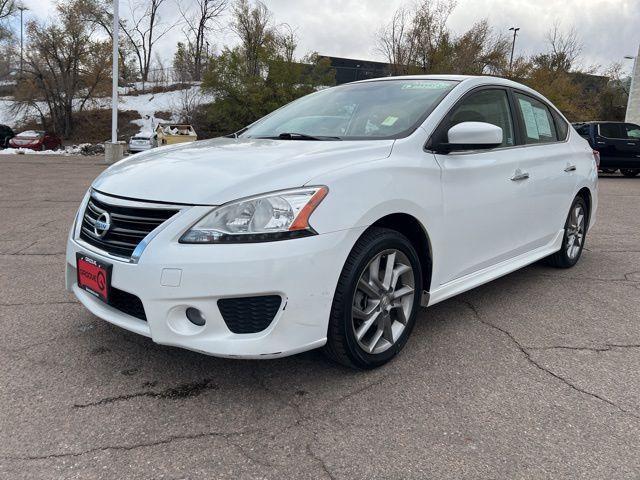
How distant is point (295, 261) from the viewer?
7.44 ft

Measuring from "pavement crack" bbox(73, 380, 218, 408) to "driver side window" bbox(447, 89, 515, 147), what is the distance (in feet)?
6.91

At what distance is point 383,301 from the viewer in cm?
278

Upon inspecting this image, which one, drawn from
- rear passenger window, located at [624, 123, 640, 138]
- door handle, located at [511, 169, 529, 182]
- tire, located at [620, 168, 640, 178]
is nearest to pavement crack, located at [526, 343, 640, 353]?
door handle, located at [511, 169, 529, 182]

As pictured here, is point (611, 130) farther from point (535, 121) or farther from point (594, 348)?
point (594, 348)

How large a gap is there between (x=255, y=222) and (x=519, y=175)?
2266mm

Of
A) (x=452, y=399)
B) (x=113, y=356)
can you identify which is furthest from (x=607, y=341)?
(x=113, y=356)

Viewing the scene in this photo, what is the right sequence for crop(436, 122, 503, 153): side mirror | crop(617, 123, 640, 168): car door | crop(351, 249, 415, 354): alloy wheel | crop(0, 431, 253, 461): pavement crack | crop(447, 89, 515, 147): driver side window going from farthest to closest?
crop(617, 123, 640, 168): car door → crop(447, 89, 515, 147): driver side window → crop(436, 122, 503, 153): side mirror → crop(351, 249, 415, 354): alloy wheel → crop(0, 431, 253, 461): pavement crack

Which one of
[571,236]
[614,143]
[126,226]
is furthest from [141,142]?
[126,226]

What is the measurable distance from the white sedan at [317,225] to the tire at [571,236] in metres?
1.21

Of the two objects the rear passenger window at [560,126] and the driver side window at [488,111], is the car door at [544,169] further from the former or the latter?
the driver side window at [488,111]

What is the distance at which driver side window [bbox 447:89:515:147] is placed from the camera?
3.36 metres

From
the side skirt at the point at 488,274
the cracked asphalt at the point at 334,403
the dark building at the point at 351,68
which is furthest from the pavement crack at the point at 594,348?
the dark building at the point at 351,68

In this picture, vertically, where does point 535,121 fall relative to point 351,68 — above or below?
below

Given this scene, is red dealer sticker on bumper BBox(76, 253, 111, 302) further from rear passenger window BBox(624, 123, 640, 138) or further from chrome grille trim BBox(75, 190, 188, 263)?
rear passenger window BBox(624, 123, 640, 138)
